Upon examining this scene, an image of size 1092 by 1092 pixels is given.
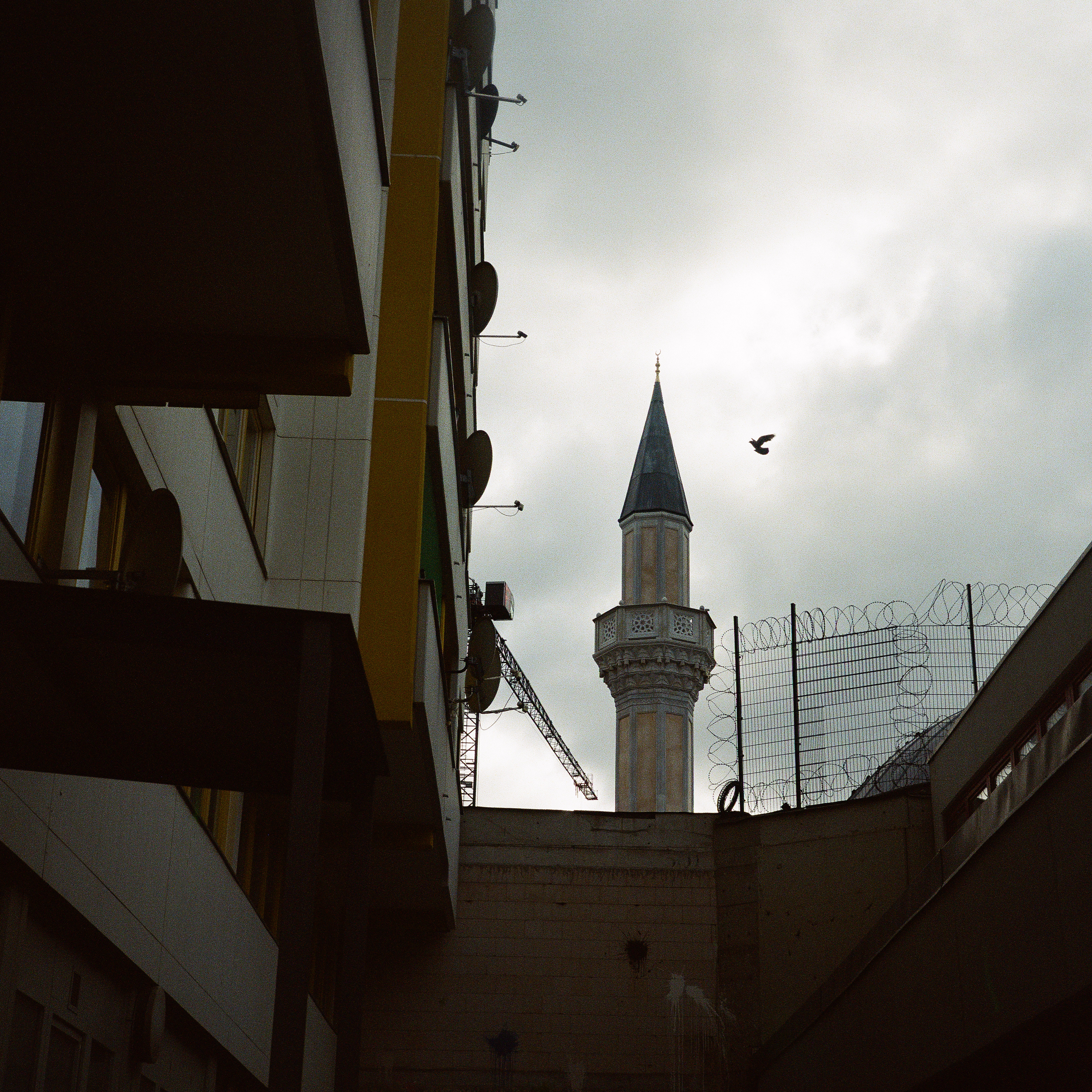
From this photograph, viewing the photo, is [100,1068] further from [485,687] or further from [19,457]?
[485,687]

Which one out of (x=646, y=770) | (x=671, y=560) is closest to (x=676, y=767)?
(x=646, y=770)

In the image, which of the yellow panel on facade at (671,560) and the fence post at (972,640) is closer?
the fence post at (972,640)

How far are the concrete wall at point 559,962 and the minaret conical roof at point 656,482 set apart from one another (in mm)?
24880

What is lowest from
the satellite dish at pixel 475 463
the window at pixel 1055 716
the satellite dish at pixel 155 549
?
the satellite dish at pixel 155 549

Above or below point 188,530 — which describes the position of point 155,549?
below

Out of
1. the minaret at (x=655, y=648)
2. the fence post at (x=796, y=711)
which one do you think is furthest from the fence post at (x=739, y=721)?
the minaret at (x=655, y=648)

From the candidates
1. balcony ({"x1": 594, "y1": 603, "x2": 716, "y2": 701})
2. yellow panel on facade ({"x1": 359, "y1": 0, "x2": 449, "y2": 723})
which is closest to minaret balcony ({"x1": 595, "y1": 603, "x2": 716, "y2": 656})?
balcony ({"x1": 594, "y1": 603, "x2": 716, "y2": 701})

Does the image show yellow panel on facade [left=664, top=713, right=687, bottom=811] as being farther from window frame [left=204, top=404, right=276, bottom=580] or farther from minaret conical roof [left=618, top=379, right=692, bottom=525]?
window frame [left=204, top=404, right=276, bottom=580]

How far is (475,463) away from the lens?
62.5 feet

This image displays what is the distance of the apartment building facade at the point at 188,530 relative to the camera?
512 cm

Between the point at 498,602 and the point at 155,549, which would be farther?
the point at 498,602

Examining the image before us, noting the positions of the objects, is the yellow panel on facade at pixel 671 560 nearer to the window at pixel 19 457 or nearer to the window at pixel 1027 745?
the window at pixel 1027 745

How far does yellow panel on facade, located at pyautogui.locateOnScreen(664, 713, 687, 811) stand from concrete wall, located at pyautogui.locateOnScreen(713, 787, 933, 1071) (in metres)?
21.4

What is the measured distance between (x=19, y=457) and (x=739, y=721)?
17677 mm
